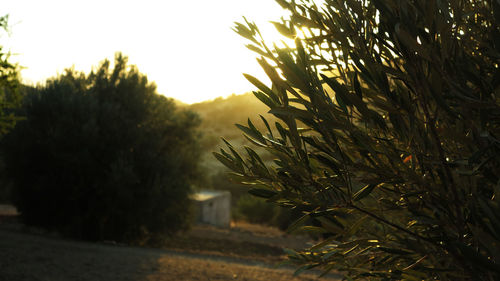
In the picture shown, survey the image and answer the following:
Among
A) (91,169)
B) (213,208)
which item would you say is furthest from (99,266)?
(213,208)

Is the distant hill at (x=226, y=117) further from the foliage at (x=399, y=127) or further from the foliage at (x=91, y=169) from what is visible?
the foliage at (x=399, y=127)

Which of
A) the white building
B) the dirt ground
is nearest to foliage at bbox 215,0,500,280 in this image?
the dirt ground

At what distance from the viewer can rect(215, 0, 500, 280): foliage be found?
5.70 feet

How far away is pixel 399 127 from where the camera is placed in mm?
2035

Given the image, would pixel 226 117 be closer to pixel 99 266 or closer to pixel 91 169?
pixel 91 169

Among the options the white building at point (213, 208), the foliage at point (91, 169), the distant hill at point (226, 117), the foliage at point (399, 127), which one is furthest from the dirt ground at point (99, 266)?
the distant hill at point (226, 117)

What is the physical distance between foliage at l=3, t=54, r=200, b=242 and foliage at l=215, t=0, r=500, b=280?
1143cm

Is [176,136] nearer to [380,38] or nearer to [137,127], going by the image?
[137,127]

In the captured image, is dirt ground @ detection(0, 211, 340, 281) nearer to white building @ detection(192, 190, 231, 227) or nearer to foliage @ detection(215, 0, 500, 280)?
foliage @ detection(215, 0, 500, 280)

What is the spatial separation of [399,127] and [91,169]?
12.8m

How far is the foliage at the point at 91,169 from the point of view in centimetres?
1330

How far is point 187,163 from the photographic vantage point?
16.0 meters

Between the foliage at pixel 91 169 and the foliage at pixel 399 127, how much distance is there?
11430 millimetres

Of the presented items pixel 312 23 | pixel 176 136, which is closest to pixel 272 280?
pixel 312 23
